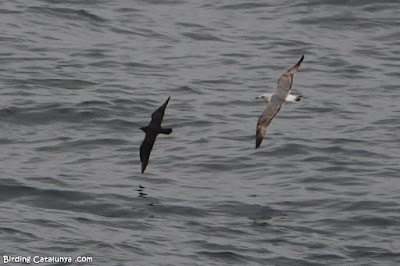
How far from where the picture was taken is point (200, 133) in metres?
17.1

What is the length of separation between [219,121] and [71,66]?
12.5ft

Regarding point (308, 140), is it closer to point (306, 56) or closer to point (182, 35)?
point (306, 56)

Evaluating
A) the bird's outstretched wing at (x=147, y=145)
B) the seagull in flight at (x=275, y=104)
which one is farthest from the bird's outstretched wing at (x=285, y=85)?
the bird's outstretched wing at (x=147, y=145)

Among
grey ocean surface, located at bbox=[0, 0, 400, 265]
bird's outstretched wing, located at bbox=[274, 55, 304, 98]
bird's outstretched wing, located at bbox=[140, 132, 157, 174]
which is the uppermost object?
bird's outstretched wing, located at bbox=[274, 55, 304, 98]

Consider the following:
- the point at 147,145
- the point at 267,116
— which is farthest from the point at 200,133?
the point at 147,145

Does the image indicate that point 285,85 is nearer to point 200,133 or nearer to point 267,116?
point 267,116

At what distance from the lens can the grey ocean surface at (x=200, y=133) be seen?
1312cm

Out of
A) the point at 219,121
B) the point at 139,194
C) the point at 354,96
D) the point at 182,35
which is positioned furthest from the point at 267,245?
the point at 182,35

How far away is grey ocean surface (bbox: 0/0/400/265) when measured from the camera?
43.1 ft

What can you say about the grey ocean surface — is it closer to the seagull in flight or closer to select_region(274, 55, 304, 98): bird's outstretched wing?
the seagull in flight

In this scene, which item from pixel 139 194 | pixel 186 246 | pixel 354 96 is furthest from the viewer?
pixel 354 96

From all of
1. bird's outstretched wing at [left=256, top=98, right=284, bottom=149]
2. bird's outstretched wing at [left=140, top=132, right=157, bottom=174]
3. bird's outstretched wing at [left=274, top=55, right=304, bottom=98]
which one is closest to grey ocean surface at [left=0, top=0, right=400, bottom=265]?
bird's outstretched wing at [left=140, top=132, right=157, bottom=174]

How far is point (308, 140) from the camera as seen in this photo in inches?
668

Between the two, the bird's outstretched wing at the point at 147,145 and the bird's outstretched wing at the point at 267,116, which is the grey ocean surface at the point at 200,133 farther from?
the bird's outstretched wing at the point at 267,116
